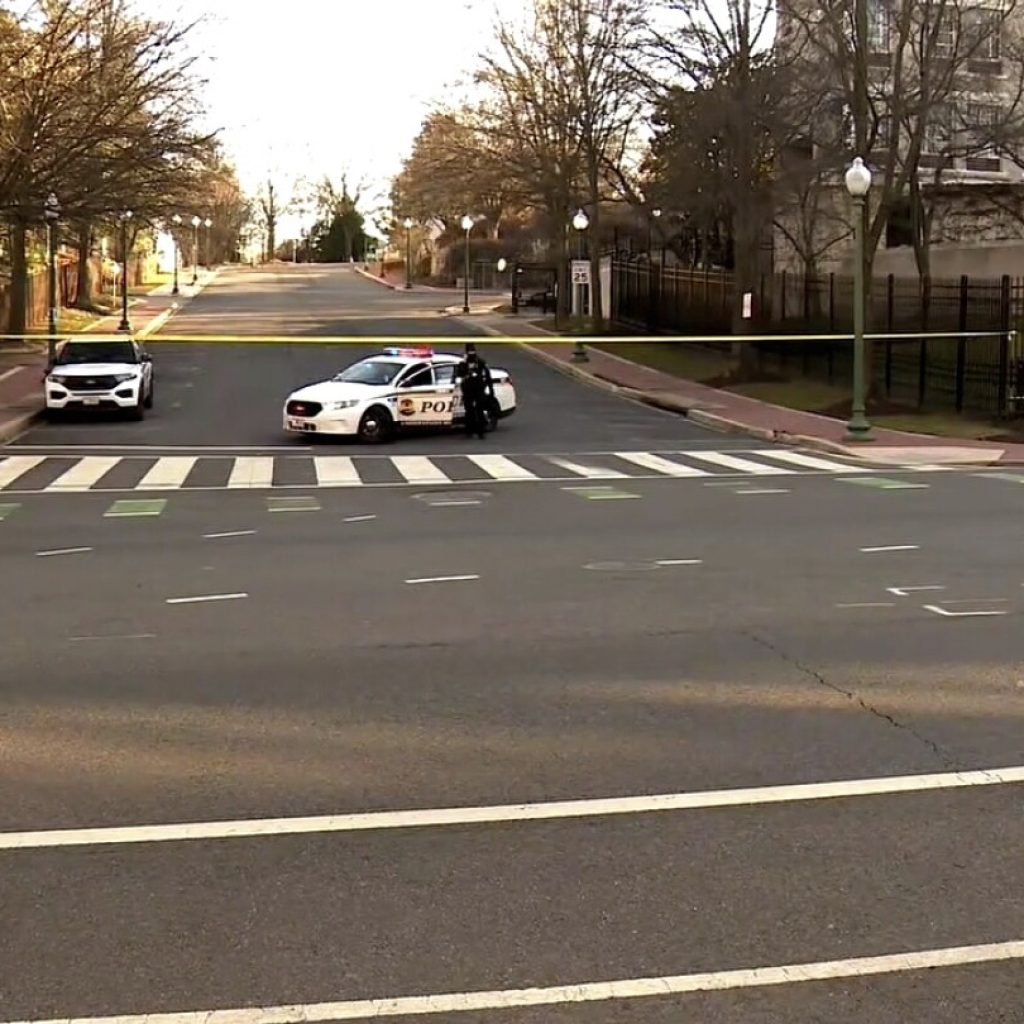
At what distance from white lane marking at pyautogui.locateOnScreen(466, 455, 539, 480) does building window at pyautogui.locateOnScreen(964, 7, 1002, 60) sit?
14811 millimetres

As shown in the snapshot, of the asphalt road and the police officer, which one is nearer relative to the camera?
the asphalt road

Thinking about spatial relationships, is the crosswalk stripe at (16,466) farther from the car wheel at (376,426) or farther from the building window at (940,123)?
the building window at (940,123)

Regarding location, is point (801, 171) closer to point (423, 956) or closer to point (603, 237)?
point (603, 237)

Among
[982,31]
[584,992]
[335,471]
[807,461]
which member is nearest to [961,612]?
[584,992]

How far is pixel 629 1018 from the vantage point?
3.52 m

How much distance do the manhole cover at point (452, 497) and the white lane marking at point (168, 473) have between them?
11.5ft

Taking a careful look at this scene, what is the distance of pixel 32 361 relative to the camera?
126 ft

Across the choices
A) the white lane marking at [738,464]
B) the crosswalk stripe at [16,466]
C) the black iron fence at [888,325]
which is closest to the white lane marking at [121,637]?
the crosswalk stripe at [16,466]

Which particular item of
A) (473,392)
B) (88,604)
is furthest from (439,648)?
(473,392)

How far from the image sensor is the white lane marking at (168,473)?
1812 centimetres

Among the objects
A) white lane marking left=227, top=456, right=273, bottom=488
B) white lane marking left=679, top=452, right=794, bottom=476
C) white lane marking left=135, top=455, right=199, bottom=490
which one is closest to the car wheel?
white lane marking left=227, top=456, right=273, bottom=488

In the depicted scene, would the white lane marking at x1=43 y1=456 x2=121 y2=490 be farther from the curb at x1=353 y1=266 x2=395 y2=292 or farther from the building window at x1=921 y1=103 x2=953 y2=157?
the curb at x1=353 y1=266 x2=395 y2=292

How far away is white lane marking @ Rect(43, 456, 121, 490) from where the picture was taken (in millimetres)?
18125

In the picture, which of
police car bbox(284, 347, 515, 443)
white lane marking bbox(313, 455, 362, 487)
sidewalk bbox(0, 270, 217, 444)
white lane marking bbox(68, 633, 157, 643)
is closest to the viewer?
white lane marking bbox(68, 633, 157, 643)
